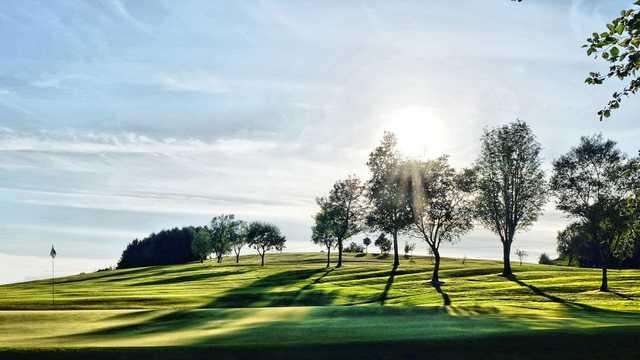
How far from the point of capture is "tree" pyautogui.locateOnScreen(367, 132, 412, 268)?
84438mm

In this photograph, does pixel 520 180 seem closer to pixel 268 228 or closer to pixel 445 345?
pixel 445 345

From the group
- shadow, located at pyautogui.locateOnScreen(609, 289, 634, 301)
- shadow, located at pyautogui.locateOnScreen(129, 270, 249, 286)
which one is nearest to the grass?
shadow, located at pyautogui.locateOnScreen(609, 289, 634, 301)

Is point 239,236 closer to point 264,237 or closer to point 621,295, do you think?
point 264,237

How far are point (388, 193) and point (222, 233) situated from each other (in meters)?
114

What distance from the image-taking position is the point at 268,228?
172250mm

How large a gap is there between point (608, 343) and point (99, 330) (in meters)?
25.1

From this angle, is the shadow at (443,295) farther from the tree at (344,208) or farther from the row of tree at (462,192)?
the tree at (344,208)

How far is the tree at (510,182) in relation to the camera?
3287 inches

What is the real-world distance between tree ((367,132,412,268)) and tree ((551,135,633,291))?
20703 millimetres

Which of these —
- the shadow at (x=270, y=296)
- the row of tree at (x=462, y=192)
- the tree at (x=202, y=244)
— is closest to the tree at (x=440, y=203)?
the row of tree at (x=462, y=192)

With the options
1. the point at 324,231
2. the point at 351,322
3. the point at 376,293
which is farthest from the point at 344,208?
the point at 351,322

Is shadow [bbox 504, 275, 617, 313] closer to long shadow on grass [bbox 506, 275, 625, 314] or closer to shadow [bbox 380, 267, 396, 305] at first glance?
long shadow on grass [bbox 506, 275, 625, 314]

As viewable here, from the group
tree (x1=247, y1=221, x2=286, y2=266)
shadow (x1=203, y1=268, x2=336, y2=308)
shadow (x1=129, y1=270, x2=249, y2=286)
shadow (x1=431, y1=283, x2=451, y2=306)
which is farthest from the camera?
tree (x1=247, y1=221, x2=286, y2=266)

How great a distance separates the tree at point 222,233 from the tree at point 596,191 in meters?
132
